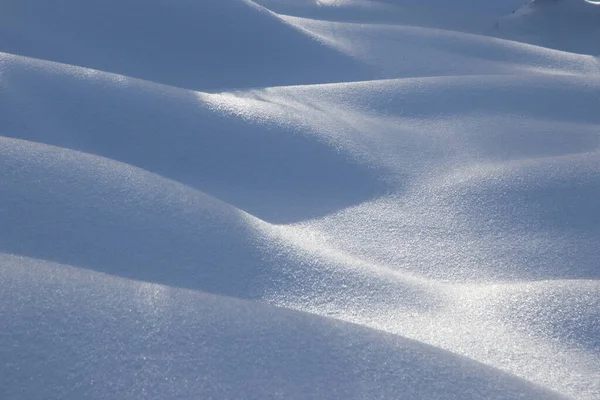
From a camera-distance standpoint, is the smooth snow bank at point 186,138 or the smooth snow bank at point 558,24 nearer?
the smooth snow bank at point 186,138

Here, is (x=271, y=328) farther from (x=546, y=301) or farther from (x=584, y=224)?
(x=584, y=224)

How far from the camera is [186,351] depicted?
1.46 meters

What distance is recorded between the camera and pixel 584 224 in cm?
240

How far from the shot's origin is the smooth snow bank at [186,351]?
53.3 inches

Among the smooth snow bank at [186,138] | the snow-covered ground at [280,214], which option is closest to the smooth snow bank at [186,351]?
the snow-covered ground at [280,214]

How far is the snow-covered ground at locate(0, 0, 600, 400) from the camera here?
148 centimetres

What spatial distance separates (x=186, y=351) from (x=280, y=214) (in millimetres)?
1049

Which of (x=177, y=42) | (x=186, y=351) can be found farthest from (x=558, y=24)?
(x=186, y=351)

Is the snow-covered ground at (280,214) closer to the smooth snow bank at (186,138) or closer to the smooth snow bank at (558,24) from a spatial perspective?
the smooth snow bank at (186,138)

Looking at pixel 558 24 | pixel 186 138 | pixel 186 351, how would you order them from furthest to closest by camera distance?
pixel 558 24 < pixel 186 138 < pixel 186 351

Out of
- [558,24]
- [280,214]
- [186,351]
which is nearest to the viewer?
[186,351]

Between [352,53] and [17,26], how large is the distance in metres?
1.85

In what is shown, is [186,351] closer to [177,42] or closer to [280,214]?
[280,214]

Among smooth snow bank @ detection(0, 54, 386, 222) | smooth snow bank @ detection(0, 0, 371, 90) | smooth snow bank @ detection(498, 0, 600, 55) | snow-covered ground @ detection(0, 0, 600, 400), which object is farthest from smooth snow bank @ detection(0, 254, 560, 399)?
smooth snow bank @ detection(498, 0, 600, 55)
